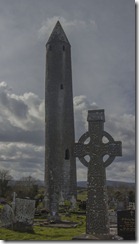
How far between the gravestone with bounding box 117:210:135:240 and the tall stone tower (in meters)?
10.3

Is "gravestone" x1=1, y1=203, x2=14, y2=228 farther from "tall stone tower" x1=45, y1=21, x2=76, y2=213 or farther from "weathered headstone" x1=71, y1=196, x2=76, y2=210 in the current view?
"tall stone tower" x1=45, y1=21, x2=76, y2=213

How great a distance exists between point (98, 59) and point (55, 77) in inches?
419

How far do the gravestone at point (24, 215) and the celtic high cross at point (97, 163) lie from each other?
2218 mm

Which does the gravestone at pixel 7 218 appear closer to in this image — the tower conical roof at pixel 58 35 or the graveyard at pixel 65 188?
the graveyard at pixel 65 188

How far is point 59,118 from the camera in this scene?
18.3 meters

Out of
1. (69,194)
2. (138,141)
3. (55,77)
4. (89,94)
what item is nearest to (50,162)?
(69,194)

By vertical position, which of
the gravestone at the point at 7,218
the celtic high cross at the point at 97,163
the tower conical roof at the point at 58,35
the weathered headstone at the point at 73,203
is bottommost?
the weathered headstone at the point at 73,203

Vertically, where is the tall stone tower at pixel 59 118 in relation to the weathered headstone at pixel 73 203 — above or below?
above

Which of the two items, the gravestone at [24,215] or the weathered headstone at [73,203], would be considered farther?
the weathered headstone at [73,203]

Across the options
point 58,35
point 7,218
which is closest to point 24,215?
point 7,218

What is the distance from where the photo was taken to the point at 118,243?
21.8 feet

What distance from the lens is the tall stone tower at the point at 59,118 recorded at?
59.1 feet

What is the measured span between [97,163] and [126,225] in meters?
1.48

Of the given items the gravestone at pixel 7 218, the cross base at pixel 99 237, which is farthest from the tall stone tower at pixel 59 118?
the cross base at pixel 99 237
